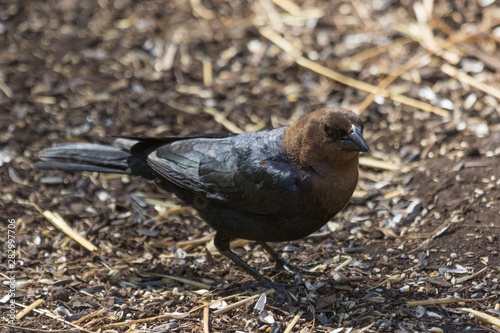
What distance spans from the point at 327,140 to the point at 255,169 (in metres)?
0.50

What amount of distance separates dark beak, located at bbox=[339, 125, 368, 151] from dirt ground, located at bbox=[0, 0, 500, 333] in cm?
90

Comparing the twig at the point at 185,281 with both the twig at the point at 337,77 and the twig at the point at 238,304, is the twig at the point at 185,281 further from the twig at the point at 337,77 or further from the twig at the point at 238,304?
the twig at the point at 337,77

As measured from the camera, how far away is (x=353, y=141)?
3.65 m

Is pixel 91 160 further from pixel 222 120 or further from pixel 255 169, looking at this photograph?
pixel 222 120

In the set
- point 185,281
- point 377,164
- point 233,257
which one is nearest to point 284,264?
point 233,257

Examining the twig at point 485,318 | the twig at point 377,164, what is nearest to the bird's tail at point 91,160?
the twig at point 377,164

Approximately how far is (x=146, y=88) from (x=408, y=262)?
124 inches

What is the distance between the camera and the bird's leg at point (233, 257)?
4.12m

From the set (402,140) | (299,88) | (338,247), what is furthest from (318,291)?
(299,88)

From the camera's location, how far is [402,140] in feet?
18.1

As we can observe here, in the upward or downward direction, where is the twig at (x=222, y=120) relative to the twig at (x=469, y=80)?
downward

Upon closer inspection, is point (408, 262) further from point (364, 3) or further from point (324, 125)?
point (364, 3)

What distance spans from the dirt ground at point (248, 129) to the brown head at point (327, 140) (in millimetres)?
802

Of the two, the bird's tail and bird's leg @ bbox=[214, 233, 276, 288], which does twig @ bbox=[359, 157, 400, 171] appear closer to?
bird's leg @ bbox=[214, 233, 276, 288]
